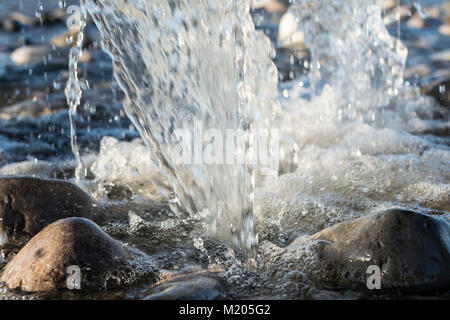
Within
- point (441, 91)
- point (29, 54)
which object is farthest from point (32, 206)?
point (29, 54)

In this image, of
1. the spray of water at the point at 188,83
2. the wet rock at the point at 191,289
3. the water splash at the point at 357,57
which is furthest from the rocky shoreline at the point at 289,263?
the water splash at the point at 357,57

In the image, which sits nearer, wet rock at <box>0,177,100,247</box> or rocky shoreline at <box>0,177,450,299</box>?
rocky shoreline at <box>0,177,450,299</box>

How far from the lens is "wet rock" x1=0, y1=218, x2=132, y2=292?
156 centimetres

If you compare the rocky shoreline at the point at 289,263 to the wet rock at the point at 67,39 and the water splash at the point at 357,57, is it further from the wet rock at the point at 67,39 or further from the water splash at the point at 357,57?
the wet rock at the point at 67,39

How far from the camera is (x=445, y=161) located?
2869 mm

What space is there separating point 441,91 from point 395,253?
3783mm

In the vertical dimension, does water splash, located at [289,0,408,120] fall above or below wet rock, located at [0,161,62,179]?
above

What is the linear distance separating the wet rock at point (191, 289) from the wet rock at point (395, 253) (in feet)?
1.22

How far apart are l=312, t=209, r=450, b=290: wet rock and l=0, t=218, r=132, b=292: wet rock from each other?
720 mm

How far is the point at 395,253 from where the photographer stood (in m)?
1.52

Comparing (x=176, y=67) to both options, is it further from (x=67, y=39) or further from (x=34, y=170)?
(x=67, y=39)

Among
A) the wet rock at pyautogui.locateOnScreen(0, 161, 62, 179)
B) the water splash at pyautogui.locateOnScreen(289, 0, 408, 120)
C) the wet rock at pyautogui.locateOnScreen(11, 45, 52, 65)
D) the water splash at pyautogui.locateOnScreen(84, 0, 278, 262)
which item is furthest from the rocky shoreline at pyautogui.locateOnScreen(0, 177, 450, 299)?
the wet rock at pyautogui.locateOnScreen(11, 45, 52, 65)

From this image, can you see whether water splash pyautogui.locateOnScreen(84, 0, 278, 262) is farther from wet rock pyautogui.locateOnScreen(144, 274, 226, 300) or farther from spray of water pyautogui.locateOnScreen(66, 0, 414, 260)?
wet rock pyautogui.locateOnScreen(144, 274, 226, 300)
